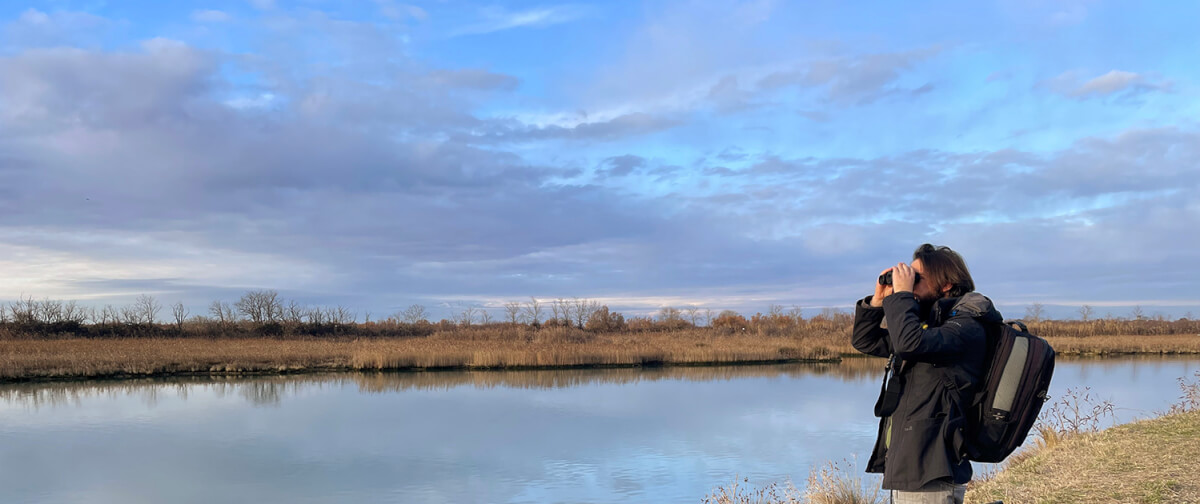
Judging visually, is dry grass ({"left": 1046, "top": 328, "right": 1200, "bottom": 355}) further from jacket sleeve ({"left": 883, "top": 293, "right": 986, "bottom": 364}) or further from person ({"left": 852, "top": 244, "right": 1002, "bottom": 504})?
jacket sleeve ({"left": 883, "top": 293, "right": 986, "bottom": 364})

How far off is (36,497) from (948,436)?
8.95 m

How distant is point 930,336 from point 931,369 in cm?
18

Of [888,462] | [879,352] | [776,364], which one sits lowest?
[776,364]

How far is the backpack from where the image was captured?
2.09 metres

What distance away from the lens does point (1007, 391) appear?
210cm

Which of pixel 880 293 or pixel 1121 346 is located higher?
pixel 880 293

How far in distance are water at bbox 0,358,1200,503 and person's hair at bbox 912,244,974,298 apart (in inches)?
226

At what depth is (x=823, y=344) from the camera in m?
27.3

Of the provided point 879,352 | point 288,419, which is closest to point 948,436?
point 879,352

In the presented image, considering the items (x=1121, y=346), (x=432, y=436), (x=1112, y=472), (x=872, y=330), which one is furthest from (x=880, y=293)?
(x=1121, y=346)

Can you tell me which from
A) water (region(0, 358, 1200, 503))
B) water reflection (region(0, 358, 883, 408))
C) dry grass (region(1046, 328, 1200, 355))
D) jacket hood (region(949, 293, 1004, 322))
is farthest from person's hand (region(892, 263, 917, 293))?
dry grass (region(1046, 328, 1200, 355))

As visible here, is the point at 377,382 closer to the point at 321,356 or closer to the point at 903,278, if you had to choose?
the point at 321,356

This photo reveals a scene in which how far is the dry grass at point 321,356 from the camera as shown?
18922mm

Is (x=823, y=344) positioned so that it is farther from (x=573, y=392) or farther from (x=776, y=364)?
(x=573, y=392)
